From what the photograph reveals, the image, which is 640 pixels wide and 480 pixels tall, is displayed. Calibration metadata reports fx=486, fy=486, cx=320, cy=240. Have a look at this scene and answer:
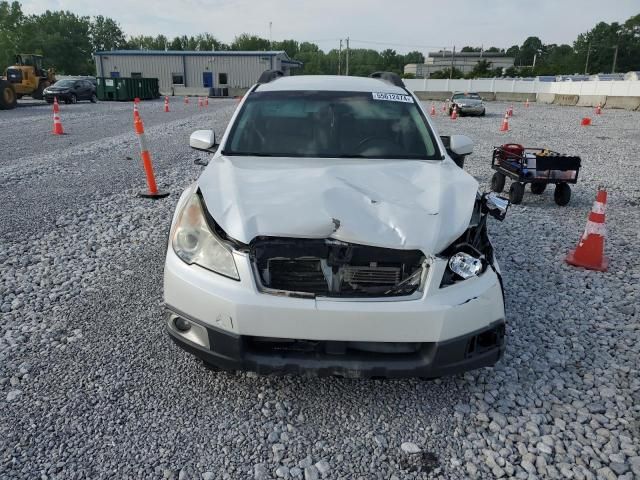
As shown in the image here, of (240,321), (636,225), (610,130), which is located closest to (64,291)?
(240,321)

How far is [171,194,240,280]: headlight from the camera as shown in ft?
8.05

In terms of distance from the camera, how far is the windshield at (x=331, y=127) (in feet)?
12.3

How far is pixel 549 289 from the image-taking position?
420 cm

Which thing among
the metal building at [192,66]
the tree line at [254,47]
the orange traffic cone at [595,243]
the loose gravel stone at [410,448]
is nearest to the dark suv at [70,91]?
the metal building at [192,66]

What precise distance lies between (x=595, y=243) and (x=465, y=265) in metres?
2.90

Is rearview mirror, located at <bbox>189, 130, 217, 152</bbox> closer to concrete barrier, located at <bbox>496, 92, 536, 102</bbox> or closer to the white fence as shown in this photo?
the white fence

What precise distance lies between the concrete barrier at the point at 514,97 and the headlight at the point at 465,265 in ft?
140

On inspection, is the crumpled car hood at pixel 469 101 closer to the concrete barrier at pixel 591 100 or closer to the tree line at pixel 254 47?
the concrete barrier at pixel 591 100

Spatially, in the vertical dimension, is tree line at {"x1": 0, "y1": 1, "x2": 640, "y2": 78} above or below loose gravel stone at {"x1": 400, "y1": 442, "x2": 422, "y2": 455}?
above

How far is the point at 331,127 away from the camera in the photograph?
12.7ft

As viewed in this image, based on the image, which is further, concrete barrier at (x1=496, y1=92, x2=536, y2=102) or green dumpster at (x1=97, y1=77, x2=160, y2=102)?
concrete barrier at (x1=496, y1=92, x2=536, y2=102)

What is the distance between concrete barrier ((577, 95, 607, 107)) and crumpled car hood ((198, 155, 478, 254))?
112 ft

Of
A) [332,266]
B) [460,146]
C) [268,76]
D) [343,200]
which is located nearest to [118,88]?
A: [268,76]

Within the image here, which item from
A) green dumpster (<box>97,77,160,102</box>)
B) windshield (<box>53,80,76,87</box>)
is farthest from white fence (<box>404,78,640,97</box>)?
windshield (<box>53,80,76,87</box>)
